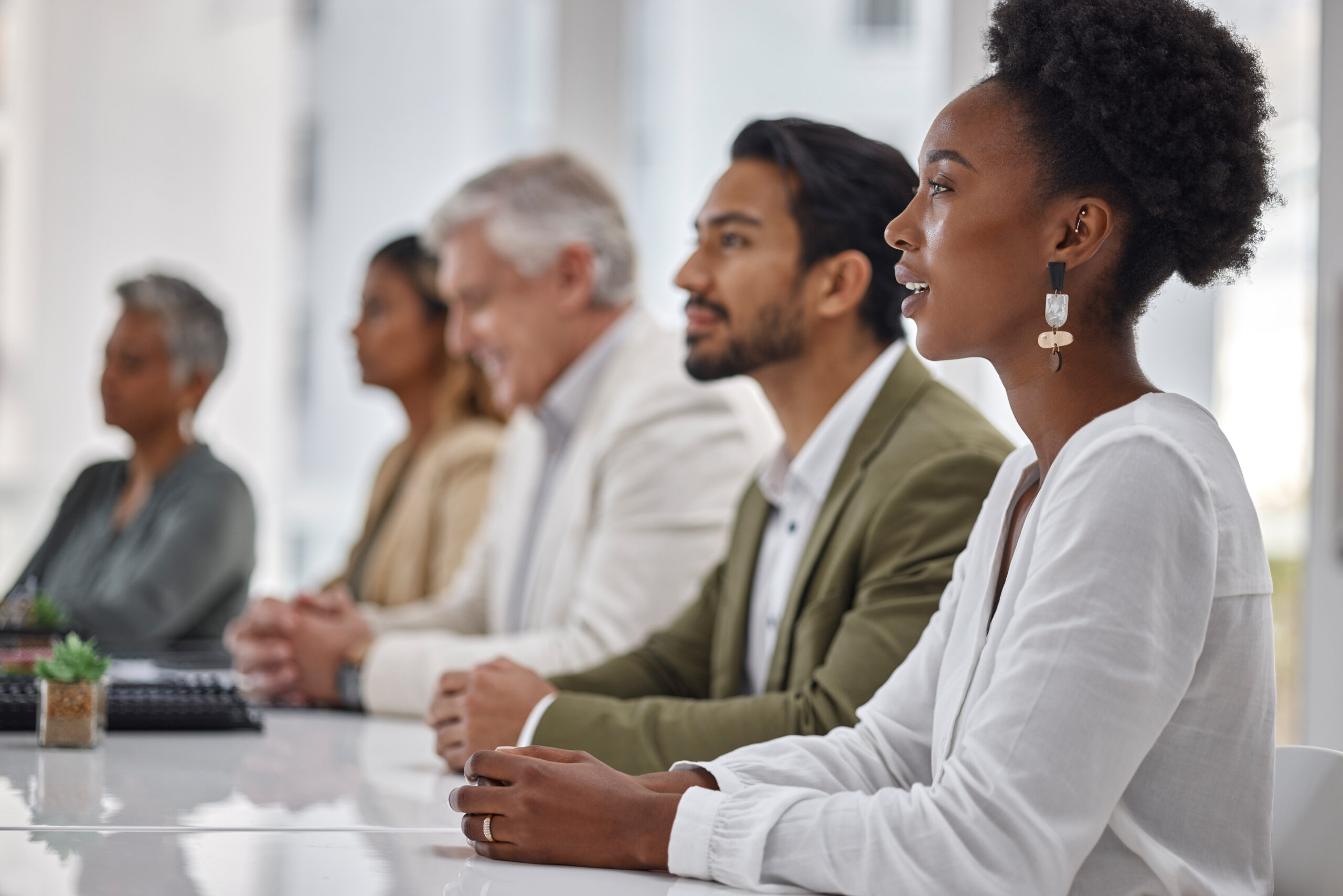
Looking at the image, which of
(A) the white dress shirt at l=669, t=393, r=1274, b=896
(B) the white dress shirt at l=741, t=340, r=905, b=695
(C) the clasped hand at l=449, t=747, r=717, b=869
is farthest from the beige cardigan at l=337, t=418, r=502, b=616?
(A) the white dress shirt at l=669, t=393, r=1274, b=896

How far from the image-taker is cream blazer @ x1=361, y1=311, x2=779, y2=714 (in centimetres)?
216

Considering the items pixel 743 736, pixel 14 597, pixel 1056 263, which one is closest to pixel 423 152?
pixel 14 597

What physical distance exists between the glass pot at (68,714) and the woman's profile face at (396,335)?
74.1 inches

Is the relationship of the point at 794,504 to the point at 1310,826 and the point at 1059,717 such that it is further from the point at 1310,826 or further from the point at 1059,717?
the point at 1059,717

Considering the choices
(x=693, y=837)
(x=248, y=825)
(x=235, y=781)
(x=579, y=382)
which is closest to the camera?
(x=693, y=837)

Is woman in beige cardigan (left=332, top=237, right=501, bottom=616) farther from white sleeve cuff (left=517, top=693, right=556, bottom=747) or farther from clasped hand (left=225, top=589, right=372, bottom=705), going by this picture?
white sleeve cuff (left=517, top=693, right=556, bottom=747)

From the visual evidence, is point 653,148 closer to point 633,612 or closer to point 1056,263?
point 633,612

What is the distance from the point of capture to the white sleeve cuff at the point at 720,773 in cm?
116

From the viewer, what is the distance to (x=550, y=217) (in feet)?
8.93

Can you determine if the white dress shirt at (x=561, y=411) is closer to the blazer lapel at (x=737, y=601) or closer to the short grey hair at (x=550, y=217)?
the short grey hair at (x=550, y=217)

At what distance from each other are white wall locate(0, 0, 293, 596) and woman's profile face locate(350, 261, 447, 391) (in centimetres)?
133

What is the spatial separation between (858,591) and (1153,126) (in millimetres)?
686

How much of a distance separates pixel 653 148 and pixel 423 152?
106 cm

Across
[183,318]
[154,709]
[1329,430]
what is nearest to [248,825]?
[154,709]
